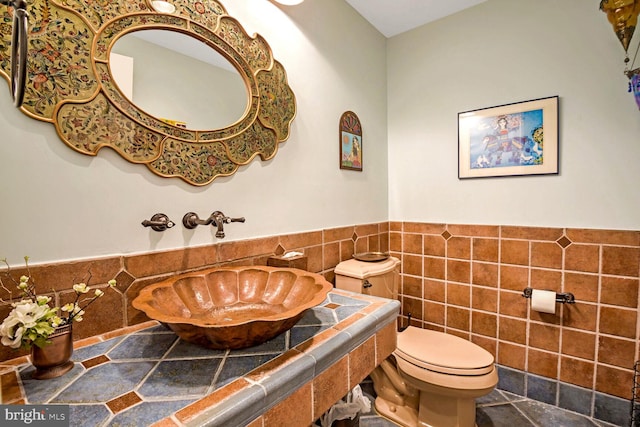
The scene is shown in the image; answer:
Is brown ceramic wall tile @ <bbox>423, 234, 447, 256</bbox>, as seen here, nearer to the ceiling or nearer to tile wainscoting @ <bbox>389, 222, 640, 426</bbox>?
tile wainscoting @ <bbox>389, 222, 640, 426</bbox>

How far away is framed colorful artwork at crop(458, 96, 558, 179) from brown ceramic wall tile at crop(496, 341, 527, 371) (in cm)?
109

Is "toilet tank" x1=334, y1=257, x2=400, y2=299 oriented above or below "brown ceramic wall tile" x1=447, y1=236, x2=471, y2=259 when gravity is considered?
below

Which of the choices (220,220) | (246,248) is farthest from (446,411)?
(220,220)

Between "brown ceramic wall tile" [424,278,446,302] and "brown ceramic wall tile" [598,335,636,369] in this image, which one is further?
"brown ceramic wall tile" [424,278,446,302]

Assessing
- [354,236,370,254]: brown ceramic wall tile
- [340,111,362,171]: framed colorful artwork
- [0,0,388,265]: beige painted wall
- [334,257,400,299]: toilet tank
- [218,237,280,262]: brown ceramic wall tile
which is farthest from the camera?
[354,236,370,254]: brown ceramic wall tile

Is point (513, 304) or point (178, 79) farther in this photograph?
point (513, 304)

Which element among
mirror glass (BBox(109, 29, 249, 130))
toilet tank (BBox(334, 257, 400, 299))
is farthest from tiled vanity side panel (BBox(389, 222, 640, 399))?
mirror glass (BBox(109, 29, 249, 130))

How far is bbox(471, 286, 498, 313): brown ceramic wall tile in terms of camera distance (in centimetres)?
192

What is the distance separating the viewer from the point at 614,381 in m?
1.58

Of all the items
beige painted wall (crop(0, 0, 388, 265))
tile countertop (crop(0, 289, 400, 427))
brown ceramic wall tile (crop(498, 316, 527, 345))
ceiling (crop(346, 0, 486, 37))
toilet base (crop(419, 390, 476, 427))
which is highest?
ceiling (crop(346, 0, 486, 37))

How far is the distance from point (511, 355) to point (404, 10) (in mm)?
2382

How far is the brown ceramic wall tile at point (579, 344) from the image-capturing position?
1.64 m

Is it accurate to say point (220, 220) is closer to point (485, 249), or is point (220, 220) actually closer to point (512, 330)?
point (485, 249)

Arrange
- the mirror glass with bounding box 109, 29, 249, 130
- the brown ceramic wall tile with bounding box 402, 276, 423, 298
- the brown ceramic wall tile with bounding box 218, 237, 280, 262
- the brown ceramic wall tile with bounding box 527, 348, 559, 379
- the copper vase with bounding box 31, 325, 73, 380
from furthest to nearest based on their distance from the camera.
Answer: the brown ceramic wall tile with bounding box 402, 276, 423, 298, the brown ceramic wall tile with bounding box 527, 348, 559, 379, the brown ceramic wall tile with bounding box 218, 237, 280, 262, the mirror glass with bounding box 109, 29, 249, 130, the copper vase with bounding box 31, 325, 73, 380
